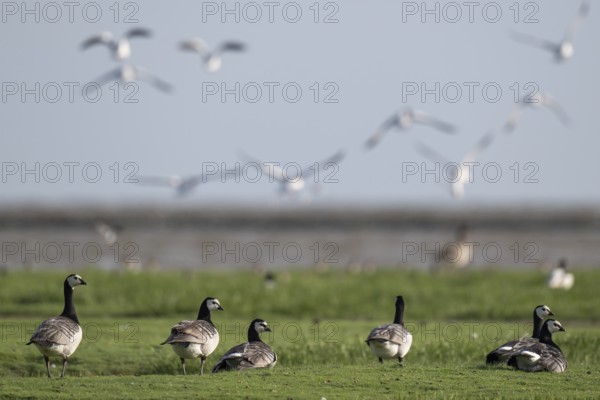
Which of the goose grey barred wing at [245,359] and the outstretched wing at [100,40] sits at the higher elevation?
the outstretched wing at [100,40]

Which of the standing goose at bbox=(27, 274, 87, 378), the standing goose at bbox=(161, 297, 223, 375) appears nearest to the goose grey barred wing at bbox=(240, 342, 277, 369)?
the standing goose at bbox=(161, 297, 223, 375)

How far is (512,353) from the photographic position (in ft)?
55.7

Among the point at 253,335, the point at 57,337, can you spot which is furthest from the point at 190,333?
the point at 57,337

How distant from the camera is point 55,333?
16766 mm

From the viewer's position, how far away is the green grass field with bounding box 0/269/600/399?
15570 mm

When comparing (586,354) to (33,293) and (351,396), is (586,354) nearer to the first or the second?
(351,396)

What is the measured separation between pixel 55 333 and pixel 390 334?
4.99 metres

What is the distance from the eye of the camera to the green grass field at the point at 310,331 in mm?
15570

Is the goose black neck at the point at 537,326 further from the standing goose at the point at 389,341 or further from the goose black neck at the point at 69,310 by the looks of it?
the goose black neck at the point at 69,310

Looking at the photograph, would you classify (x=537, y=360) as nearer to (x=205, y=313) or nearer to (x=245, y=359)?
(x=245, y=359)

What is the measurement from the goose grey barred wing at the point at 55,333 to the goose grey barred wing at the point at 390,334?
176 inches

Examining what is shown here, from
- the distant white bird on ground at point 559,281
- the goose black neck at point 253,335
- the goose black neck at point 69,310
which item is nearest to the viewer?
the goose black neck at point 69,310

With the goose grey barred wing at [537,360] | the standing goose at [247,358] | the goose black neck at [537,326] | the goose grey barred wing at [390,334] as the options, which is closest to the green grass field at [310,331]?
the goose grey barred wing at [537,360]

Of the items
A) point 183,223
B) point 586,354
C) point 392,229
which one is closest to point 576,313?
point 586,354
